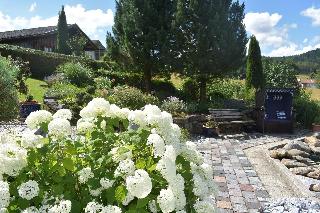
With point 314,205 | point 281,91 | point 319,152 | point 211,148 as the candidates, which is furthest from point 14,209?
point 281,91

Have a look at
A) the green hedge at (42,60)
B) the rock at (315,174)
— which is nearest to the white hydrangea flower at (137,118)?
the rock at (315,174)

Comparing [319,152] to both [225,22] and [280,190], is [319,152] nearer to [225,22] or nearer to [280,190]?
[280,190]

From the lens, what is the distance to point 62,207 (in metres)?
2.78

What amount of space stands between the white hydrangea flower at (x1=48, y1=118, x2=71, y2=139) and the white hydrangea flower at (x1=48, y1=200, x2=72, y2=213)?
561 millimetres

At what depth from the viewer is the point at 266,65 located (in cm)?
2742

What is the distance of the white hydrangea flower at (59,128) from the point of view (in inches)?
124

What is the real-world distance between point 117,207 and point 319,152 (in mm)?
10577

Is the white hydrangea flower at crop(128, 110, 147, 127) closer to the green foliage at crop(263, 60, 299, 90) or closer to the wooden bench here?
the wooden bench

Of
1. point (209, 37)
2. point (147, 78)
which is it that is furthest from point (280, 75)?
point (147, 78)

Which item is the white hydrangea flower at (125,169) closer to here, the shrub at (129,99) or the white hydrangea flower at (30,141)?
the white hydrangea flower at (30,141)

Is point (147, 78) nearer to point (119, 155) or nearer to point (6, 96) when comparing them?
point (6, 96)

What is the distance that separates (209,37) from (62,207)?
58.7ft

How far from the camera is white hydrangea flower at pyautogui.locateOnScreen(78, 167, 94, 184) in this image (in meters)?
2.98

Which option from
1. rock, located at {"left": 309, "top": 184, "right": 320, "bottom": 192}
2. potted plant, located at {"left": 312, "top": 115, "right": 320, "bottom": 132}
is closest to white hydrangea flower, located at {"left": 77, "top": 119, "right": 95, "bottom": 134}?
rock, located at {"left": 309, "top": 184, "right": 320, "bottom": 192}
